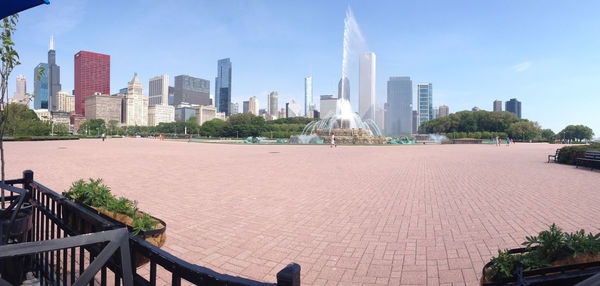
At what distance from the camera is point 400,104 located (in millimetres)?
167875

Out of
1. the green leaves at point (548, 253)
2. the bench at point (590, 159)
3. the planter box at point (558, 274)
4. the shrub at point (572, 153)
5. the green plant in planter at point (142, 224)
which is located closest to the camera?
the planter box at point (558, 274)

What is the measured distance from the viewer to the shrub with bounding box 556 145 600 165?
14.4 m

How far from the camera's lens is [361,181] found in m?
9.75

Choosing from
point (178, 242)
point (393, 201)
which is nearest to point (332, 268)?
point (178, 242)

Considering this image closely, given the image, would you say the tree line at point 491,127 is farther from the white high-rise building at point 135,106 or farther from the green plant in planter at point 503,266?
the white high-rise building at point 135,106

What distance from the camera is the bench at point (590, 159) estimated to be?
12703mm

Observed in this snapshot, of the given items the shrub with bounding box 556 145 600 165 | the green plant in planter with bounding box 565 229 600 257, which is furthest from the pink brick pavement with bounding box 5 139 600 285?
the shrub with bounding box 556 145 600 165

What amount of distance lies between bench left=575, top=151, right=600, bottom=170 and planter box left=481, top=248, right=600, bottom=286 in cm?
1459

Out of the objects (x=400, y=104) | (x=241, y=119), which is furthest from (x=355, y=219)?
(x=400, y=104)

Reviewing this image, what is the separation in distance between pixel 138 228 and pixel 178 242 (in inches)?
44.4

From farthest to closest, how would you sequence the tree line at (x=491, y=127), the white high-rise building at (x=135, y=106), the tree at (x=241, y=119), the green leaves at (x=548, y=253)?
1. the white high-rise building at (x=135, y=106)
2. the tree at (x=241, y=119)
3. the tree line at (x=491, y=127)
4. the green leaves at (x=548, y=253)

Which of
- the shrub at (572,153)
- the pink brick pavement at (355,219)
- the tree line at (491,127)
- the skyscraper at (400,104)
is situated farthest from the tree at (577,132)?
the pink brick pavement at (355,219)

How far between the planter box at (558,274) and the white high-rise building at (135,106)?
207514 millimetres

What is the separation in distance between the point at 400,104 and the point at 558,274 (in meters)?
177
